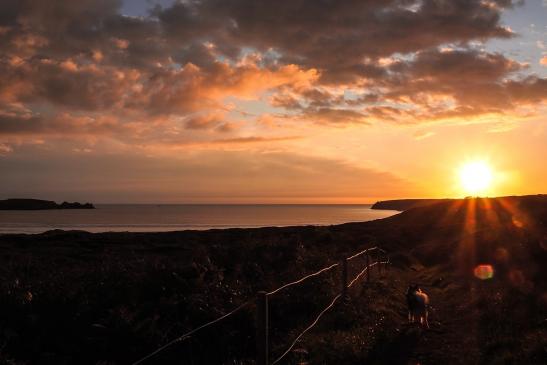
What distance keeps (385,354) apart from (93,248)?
136 ft

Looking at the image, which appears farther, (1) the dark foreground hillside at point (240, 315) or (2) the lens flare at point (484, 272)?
(2) the lens flare at point (484, 272)

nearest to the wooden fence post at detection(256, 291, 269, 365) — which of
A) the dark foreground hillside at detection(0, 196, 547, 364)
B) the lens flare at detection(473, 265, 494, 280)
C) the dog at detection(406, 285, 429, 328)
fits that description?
the dark foreground hillside at detection(0, 196, 547, 364)

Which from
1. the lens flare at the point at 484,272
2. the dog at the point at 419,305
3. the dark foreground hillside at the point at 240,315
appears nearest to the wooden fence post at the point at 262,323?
the dark foreground hillside at the point at 240,315

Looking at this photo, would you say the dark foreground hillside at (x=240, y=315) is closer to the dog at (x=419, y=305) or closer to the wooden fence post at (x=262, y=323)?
the dog at (x=419, y=305)

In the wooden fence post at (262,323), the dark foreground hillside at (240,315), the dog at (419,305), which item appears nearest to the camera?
the wooden fence post at (262,323)

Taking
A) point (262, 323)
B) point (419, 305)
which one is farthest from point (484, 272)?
point (262, 323)

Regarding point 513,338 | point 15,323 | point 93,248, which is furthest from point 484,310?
point 93,248

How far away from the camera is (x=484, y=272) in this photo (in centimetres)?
2298

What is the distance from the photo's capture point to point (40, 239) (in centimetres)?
5178

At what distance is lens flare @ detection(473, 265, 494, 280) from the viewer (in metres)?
21.9

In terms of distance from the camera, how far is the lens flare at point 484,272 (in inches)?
861

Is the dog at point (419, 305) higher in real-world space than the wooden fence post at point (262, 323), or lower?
lower

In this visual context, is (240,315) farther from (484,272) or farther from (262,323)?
(484,272)

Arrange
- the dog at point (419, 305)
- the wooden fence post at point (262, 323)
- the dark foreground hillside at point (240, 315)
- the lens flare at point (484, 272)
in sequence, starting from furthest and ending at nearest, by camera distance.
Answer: the lens flare at point (484, 272), the dog at point (419, 305), the dark foreground hillside at point (240, 315), the wooden fence post at point (262, 323)
